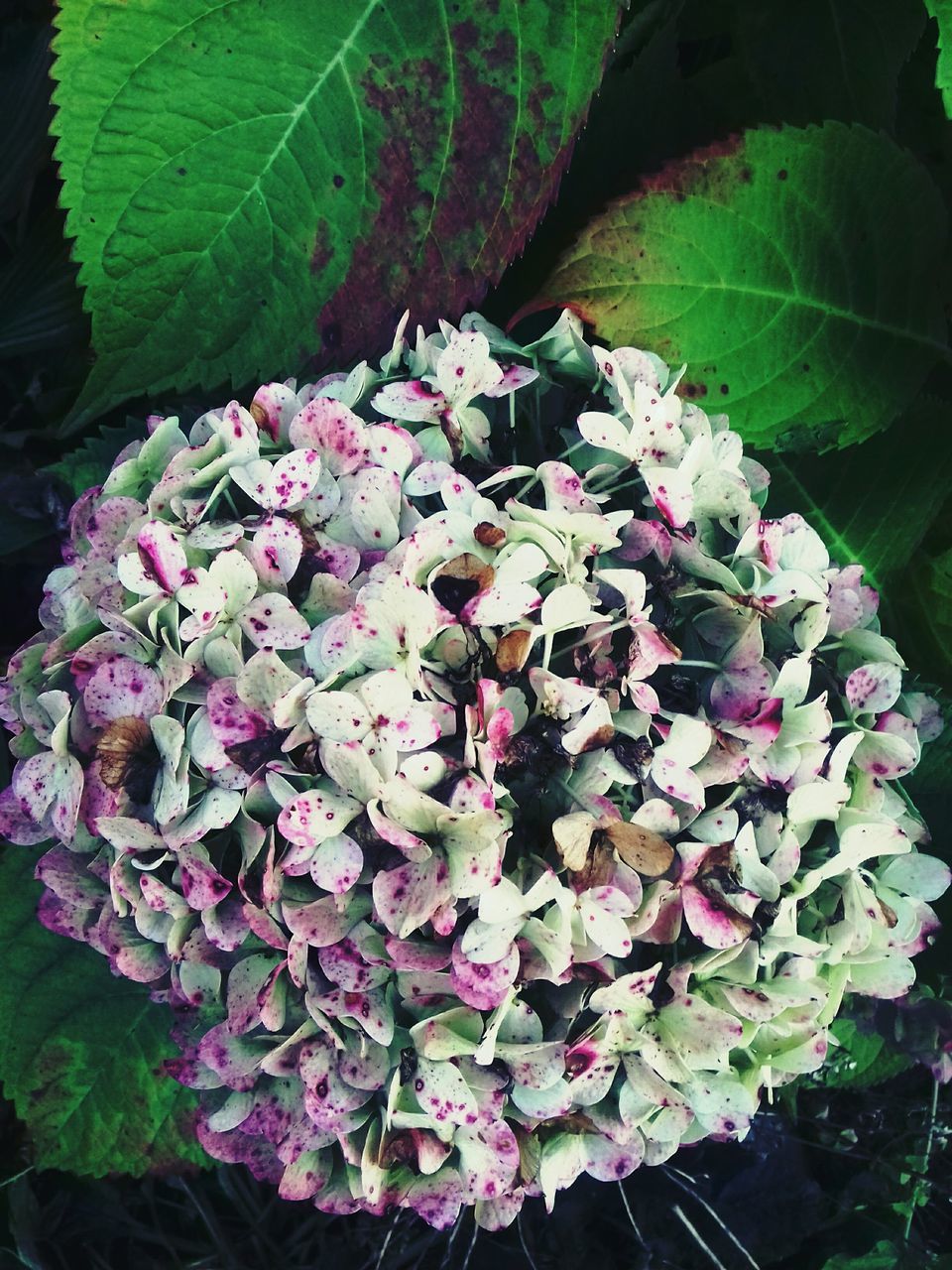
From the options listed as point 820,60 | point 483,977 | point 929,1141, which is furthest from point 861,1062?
point 820,60

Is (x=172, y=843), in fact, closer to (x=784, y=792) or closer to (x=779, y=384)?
(x=784, y=792)

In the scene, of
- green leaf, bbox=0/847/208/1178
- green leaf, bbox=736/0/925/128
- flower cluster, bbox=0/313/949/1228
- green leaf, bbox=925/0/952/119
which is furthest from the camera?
green leaf, bbox=736/0/925/128

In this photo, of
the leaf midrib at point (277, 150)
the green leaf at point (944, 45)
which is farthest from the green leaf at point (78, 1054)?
the green leaf at point (944, 45)

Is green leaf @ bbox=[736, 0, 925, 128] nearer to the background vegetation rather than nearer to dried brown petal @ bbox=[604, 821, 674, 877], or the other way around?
the background vegetation

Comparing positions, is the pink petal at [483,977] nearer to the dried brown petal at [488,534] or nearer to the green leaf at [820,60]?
the dried brown petal at [488,534]

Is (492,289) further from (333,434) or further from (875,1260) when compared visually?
(875,1260)

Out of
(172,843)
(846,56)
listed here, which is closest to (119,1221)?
(172,843)

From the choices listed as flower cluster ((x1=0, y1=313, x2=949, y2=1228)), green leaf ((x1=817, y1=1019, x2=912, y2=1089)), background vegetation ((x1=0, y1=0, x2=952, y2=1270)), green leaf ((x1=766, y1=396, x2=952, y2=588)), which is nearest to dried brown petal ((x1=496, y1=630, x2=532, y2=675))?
flower cluster ((x1=0, y1=313, x2=949, y2=1228))
